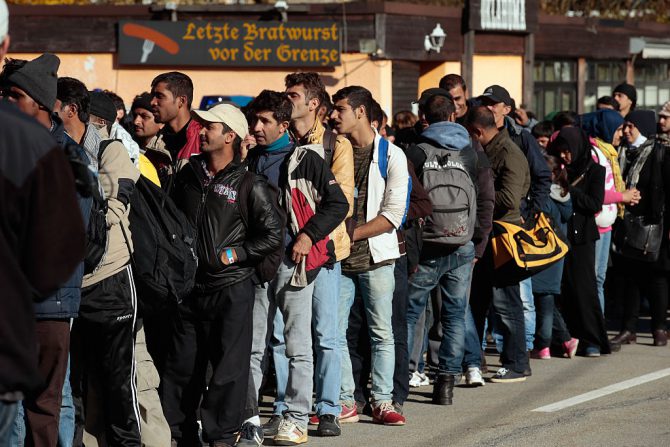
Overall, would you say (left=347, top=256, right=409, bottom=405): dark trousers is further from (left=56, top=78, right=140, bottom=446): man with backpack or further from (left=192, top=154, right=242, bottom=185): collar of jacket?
(left=56, top=78, right=140, bottom=446): man with backpack

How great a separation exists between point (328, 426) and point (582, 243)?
402cm

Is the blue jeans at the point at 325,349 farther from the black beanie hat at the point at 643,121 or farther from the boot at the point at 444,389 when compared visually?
the black beanie hat at the point at 643,121

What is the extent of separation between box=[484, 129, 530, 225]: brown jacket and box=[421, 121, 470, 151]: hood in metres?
0.86

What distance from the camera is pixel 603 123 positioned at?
1255 cm

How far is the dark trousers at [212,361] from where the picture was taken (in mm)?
7027

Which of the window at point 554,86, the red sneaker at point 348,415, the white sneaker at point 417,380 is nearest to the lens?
the red sneaker at point 348,415

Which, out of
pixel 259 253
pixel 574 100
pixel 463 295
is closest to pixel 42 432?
pixel 259 253

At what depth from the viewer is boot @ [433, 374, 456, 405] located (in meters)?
8.81

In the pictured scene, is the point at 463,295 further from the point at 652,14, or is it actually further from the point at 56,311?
the point at 652,14

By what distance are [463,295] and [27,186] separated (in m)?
5.66

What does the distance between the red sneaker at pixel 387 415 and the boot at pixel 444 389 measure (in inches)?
28.4

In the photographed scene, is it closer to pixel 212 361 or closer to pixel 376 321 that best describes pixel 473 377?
pixel 376 321

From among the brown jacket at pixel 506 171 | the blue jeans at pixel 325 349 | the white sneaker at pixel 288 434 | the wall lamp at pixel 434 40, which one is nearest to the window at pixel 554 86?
the wall lamp at pixel 434 40

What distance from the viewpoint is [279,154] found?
299 inches
